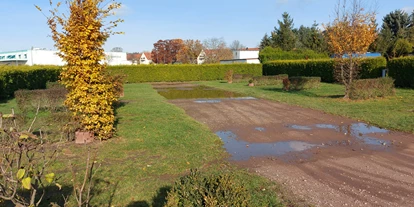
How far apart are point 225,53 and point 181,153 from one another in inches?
2484

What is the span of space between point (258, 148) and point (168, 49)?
82.4 metres

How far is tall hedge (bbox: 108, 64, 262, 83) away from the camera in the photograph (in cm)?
3734

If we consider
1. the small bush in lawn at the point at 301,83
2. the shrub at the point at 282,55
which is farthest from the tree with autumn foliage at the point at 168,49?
the small bush in lawn at the point at 301,83

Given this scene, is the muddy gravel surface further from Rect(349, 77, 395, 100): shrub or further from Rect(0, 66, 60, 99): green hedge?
Rect(0, 66, 60, 99): green hedge

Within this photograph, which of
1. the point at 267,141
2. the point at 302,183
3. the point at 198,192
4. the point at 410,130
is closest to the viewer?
the point at 198,192

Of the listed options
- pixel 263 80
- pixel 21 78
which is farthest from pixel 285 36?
pixel 21 78

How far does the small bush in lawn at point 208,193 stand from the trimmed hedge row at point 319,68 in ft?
77.2

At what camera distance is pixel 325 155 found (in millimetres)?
6672

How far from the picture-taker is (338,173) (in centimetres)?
550

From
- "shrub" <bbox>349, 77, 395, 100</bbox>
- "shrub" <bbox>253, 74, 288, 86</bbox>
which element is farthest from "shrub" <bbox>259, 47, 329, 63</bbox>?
"shrub" <bbox>349, 77, 395, 100</bbox>

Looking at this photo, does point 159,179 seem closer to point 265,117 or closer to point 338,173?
point 338,173

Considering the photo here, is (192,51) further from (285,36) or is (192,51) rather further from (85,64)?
(85,64)

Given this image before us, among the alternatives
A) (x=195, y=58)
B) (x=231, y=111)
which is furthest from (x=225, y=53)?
(x=231, y=111)

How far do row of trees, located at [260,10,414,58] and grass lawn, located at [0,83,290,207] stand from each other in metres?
30.5
